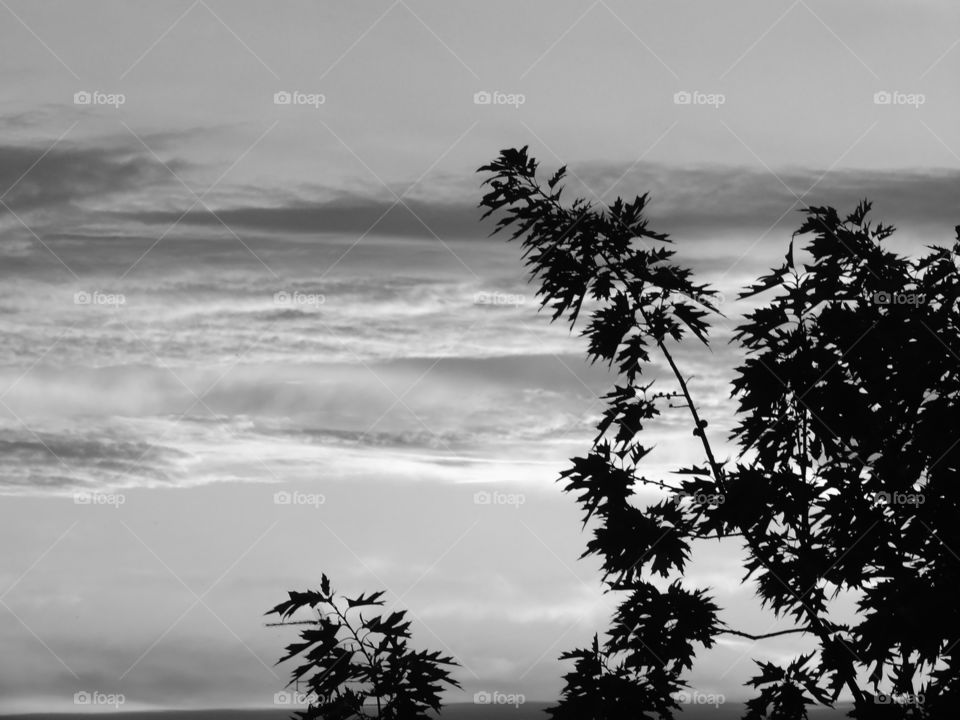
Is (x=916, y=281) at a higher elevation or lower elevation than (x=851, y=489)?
higher

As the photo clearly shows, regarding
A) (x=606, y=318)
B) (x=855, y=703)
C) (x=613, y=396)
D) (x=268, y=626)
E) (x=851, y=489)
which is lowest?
(x=855, y=703)

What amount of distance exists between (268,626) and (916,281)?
Result: 632 centimetres

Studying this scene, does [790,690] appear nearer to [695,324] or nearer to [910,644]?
[910,644]

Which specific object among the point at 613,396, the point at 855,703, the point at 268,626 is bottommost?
the point at 855,703

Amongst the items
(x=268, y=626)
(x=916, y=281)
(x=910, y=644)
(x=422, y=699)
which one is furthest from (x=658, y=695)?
(x=916, y=281)

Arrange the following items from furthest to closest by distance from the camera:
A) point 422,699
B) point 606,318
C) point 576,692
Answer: point 606,318 → point 576,692 → point 422,699

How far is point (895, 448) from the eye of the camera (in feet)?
26.8

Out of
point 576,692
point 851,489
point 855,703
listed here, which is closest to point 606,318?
point 851,489

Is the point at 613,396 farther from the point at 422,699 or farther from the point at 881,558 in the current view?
the point at 422,699

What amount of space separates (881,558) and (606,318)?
9.49ft

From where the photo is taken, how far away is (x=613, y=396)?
8.98 meters

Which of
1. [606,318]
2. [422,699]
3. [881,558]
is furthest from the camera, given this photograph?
[606,318]

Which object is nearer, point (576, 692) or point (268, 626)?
point (268, 626)

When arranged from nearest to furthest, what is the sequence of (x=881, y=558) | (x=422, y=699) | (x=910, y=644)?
1. (x=422, y=699)
2. (x=910, y=644)
3. (x=881, y=558)
